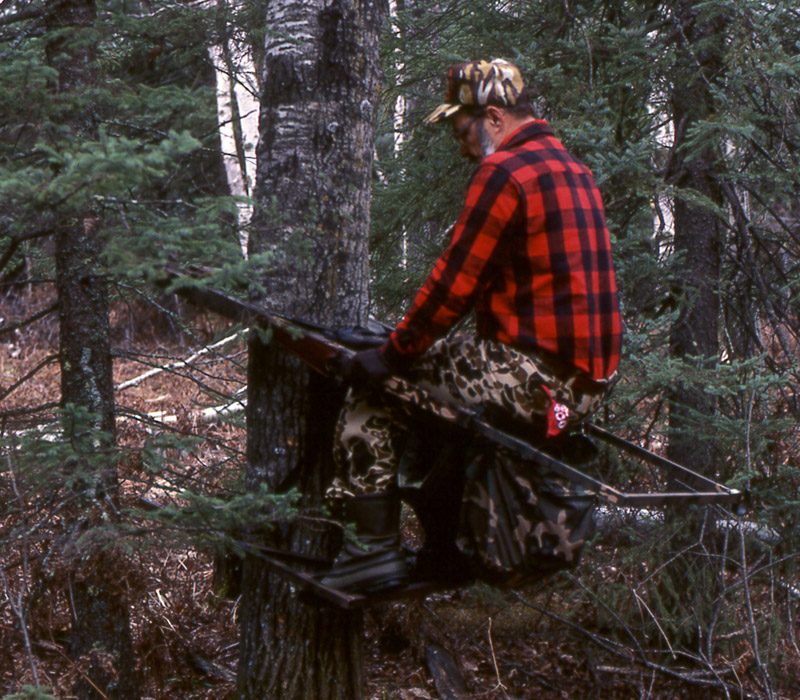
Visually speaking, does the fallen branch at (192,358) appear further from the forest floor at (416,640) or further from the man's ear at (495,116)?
the man's ear at (495,116)

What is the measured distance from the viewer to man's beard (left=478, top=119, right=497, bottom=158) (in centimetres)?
357

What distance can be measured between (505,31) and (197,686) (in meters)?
5.33

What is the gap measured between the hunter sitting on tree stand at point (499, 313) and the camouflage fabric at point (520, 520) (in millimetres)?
205

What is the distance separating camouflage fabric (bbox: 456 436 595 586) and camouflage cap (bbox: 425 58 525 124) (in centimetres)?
139

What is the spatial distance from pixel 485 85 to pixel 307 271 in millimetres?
1177

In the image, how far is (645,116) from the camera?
7.12 m

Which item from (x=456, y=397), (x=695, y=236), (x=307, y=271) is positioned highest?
(x=695, y=236)

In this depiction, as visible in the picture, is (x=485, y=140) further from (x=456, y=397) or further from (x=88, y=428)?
(x=88, y=428)

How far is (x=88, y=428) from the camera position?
13.2 ft

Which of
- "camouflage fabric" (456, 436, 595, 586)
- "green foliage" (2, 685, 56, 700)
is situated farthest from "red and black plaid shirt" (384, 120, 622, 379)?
"green foliage" (2, 685, 56, 700)

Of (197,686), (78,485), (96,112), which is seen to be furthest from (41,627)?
(96,112)

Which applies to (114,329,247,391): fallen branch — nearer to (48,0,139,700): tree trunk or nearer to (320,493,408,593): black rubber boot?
(48,0,139,700): tree trunk

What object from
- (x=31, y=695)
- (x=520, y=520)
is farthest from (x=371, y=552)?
(x=31, y=695)

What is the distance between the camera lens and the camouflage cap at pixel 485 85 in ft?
11.5
